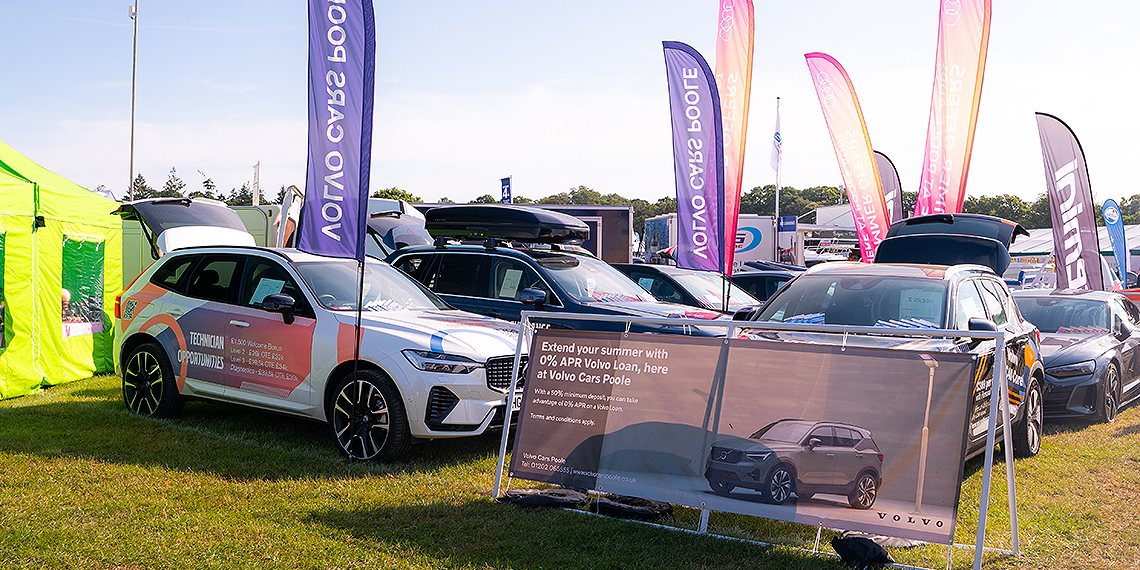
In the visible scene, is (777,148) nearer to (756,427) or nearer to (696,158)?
(696,158)

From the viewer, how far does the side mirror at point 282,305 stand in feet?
21.6

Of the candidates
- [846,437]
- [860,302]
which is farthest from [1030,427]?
[846,437]

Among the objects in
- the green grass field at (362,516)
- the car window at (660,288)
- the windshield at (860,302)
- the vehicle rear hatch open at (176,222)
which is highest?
the vehicle rear hatch open at (176,222)

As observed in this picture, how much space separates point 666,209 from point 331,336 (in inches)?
3202

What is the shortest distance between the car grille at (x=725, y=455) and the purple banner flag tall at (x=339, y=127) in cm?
334

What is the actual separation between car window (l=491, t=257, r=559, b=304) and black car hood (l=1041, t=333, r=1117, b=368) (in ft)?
16.8

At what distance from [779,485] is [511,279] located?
17.1 ft

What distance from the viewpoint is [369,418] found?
620cm

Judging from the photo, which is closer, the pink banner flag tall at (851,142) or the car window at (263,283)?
the car window at (263,283)

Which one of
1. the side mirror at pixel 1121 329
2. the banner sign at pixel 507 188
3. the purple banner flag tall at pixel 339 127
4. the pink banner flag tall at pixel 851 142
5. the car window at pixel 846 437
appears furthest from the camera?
the banner sign at pixel 507 188

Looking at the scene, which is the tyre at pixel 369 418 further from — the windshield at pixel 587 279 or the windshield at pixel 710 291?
the windshield at pixel 710 291

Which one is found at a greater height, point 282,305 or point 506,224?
point 506,224

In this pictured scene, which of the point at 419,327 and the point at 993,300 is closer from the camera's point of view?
the point at 419,327

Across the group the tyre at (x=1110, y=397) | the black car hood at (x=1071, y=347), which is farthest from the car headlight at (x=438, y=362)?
the tyre at (x=1110, y=397)
